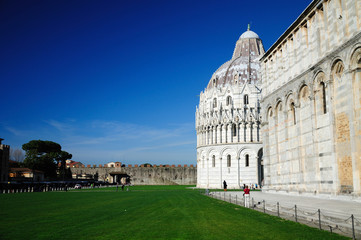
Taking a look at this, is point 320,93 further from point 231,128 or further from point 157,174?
point 157,174

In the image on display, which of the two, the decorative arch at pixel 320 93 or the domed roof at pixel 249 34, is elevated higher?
the domed roof at pixel 249 34

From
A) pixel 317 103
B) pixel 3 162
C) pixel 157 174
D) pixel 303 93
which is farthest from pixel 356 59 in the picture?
pixel 157 174

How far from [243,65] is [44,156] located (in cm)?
4809

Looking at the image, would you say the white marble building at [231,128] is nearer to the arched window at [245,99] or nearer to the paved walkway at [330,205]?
the arched window at [245,99]

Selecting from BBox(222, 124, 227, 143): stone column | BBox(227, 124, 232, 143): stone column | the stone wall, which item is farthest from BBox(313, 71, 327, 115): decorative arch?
the stone wall

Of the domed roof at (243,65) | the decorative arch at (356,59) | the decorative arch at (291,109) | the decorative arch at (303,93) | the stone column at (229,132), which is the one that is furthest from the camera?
the domed roof at (243,65)

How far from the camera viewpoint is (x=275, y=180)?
29594 mm

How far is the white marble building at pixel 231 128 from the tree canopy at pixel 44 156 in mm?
33124

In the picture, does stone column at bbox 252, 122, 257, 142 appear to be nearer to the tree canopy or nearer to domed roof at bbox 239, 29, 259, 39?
domed roof at bbox 239, 29, 259, 39

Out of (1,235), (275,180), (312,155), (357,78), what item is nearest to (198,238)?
(1,235)

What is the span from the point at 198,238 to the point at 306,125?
55.8 ft

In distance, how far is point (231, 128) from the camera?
64.8m

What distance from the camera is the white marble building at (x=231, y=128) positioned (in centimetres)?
6281

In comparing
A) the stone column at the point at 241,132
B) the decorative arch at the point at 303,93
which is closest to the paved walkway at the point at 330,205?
the decorative arch at the point at 303,93
